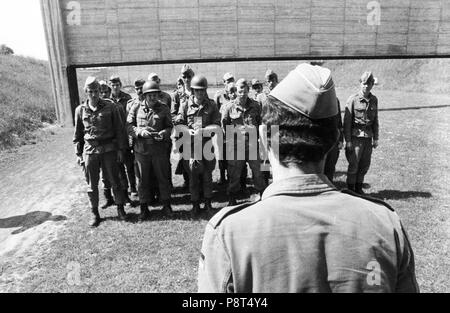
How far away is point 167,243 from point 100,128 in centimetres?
216

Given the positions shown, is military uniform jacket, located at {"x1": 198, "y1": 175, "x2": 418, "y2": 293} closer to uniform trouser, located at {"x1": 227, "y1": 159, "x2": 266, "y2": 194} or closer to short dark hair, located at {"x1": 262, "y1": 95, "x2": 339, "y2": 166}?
short dark hair, located at {"x1": 262, "y1": 95, "x2": 339, "y2": 166}

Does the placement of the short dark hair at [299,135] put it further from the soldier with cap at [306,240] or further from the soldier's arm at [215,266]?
the soldier's arm at [215,266]

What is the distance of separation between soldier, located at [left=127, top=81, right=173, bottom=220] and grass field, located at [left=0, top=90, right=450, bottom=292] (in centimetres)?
56

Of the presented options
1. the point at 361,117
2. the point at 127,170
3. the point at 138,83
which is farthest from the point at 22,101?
the point at 361,117

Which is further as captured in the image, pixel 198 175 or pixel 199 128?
pixel 198 175

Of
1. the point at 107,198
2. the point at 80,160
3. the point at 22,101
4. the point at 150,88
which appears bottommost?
the point at 107,198

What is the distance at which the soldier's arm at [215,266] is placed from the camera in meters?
1.27

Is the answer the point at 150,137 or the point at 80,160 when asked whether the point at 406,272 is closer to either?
the point at 150,137

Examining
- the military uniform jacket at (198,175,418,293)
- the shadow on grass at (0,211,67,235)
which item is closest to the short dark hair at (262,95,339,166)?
the military uniform jacket at (198,175,418,293)

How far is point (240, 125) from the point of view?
6.69m

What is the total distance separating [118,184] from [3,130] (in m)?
9.42

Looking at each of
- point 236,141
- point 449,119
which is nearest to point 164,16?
point 236,141

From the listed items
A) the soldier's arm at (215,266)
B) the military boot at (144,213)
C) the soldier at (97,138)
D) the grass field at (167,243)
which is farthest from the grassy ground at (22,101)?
the soldier's arm at (215,266)

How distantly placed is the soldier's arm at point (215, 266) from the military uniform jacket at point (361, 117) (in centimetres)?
597
